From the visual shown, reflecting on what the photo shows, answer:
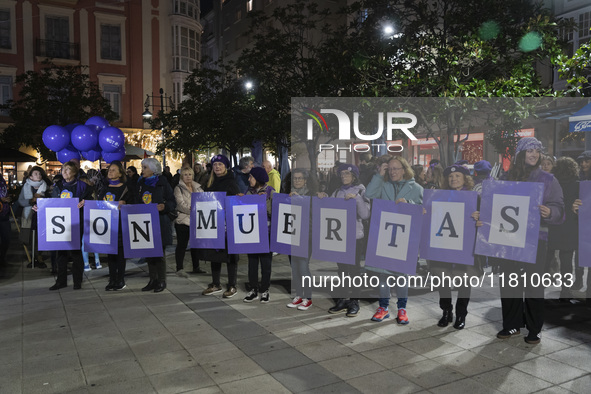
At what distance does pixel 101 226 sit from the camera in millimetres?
7566

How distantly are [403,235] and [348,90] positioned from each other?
17.1ft

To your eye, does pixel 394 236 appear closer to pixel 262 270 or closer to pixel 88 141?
pixel 262 270

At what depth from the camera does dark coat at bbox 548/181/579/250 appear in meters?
5.61

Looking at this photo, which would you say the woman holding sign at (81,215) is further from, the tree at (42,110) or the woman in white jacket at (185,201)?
the tree at (42,110)

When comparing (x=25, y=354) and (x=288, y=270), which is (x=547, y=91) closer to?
(x=288, y=270)

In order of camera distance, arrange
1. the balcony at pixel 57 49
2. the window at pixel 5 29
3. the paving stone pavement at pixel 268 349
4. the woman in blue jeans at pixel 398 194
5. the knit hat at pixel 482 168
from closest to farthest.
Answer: the paving stone pavement at pixel 268 349, the woman in blue jeans at pixel 398 194, the knit hat at pixel 482 168, the window at pixel 5 29, the balcony at pixel 57 49

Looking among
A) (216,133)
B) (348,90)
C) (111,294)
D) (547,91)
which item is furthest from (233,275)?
(216,133)

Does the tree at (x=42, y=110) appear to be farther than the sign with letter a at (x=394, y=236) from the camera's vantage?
Yes

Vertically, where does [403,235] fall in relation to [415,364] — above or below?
above

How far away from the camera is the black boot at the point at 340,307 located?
20.9 feet

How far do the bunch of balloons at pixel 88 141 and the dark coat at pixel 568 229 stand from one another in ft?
36.4

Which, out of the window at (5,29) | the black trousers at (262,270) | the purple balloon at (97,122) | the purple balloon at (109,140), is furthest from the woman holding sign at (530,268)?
the window at (5,29)

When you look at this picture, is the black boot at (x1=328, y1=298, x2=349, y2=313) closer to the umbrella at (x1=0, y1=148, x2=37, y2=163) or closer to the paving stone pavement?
the paving stone pavement

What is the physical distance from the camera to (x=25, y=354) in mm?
4988
